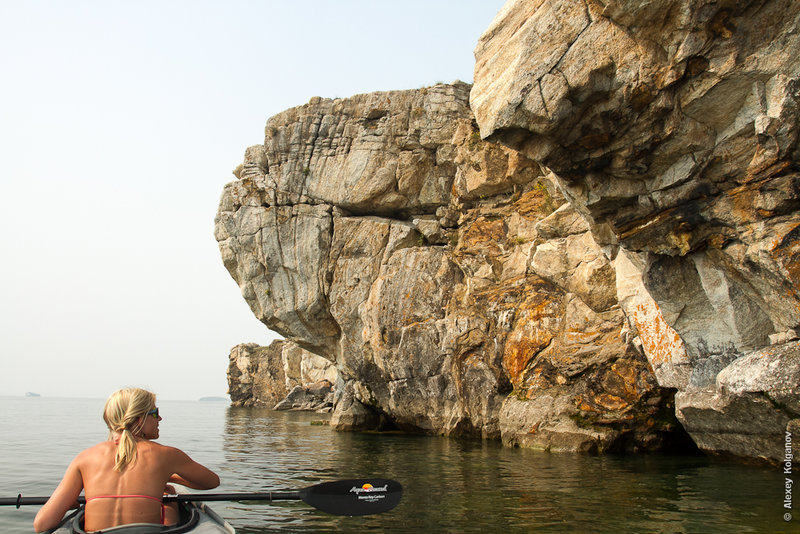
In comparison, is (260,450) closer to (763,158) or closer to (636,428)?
(636,428)

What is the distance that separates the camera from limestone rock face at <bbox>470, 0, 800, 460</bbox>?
10.6 meters

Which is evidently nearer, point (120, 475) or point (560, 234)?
point (120, 475)

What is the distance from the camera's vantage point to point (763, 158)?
1112 cm

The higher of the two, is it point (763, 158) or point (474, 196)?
point (474, 196)

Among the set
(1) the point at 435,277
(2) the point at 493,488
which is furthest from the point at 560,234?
(2) the point at 493,488

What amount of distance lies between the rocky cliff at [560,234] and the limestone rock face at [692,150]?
0.05m

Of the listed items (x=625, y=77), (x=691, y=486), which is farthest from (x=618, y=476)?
(x=625, y=77)

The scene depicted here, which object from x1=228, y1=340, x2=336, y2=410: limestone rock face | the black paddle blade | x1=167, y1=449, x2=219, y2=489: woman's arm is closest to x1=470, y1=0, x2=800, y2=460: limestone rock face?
the black paddle blade

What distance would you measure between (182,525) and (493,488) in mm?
7086

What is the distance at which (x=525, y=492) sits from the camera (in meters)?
10.4

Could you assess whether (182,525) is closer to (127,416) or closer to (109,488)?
(109,488)

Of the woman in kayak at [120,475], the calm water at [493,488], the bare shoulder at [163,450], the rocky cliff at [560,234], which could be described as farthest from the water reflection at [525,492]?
the woman in kayak at [120,475]

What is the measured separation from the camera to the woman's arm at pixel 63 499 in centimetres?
473

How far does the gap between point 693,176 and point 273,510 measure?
36.2 ft
